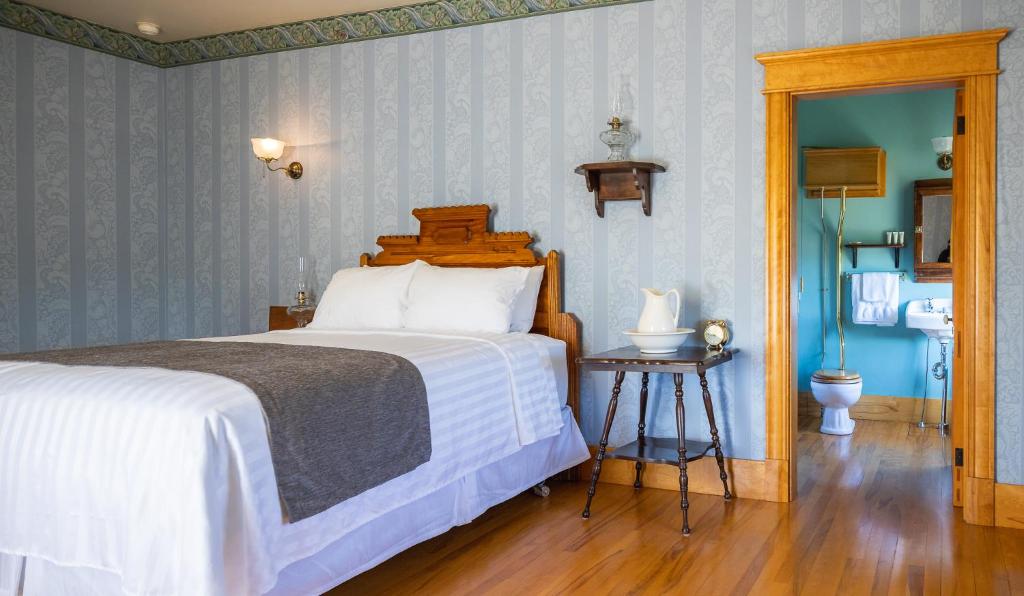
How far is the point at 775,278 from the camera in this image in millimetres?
3672

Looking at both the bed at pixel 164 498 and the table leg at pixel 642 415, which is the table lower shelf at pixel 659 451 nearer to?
the table leg at pixel 642 415

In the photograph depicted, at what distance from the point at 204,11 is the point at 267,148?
812mm

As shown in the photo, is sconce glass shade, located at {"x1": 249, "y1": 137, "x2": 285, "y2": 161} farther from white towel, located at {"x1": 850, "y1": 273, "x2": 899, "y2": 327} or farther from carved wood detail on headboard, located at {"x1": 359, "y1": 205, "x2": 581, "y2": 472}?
white towel, located at {"x1": 850, "y1": 273, "x2": 899, "y2": 327}

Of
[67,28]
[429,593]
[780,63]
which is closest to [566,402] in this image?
[429,593]

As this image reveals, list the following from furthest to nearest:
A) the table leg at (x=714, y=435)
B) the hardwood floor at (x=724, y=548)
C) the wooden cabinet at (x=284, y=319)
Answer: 1. the wooden cabinet at (x=284, y=319)
2. the table leg at (x=714, y=435)
3. the hardwood floor at (x=724, y=548)

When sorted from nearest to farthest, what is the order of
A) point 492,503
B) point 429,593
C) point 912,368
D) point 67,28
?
point 429,593, point 492,503, point 67,28, point 912,368

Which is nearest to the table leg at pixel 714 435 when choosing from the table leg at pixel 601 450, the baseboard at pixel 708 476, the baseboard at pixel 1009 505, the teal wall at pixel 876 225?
the baseboard at pixel 708 476

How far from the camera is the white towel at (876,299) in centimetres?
553

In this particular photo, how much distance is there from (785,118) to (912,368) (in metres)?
2.73

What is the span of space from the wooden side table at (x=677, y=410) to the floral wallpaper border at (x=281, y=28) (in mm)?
1770

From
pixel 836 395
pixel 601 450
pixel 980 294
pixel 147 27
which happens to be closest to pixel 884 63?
pixel 980 294

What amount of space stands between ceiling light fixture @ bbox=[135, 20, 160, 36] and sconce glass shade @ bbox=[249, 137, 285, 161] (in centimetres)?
87

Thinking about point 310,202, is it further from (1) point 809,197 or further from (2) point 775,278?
(1) point 809,197

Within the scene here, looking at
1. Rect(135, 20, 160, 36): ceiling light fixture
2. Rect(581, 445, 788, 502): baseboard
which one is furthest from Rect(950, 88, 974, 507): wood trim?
Rect(135, 20, 160, 36): ceiling light fixture
